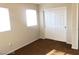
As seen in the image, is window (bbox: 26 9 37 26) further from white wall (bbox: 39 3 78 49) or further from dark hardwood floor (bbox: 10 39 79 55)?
dark hardwood floor (bbox: 10 39 79 55)

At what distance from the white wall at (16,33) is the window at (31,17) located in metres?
0.20

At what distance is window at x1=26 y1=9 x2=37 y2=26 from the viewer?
12.5 feet

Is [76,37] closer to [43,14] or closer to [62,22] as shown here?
[62,22]

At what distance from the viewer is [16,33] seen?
307 cm

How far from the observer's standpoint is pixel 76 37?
2980mm

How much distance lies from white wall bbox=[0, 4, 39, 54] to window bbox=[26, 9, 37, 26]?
198mm

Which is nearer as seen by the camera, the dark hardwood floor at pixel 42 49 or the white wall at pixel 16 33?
the white wall at pixel 16 33

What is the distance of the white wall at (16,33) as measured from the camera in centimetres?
266

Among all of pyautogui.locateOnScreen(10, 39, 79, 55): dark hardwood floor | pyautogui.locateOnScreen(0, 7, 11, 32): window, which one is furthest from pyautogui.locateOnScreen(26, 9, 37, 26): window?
pyautogui.locateOnScreen(0, 7, 11, 32): window

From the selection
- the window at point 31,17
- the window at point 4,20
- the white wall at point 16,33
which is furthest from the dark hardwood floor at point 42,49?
the window at point 31,17

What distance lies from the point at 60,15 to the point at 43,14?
72 cm

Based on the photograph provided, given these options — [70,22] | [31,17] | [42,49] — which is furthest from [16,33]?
[70,22]

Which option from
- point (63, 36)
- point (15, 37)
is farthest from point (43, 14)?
point (15, 37)

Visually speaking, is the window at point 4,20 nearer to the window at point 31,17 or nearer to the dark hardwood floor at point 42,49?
the dark hardwood floor at point 42,49
